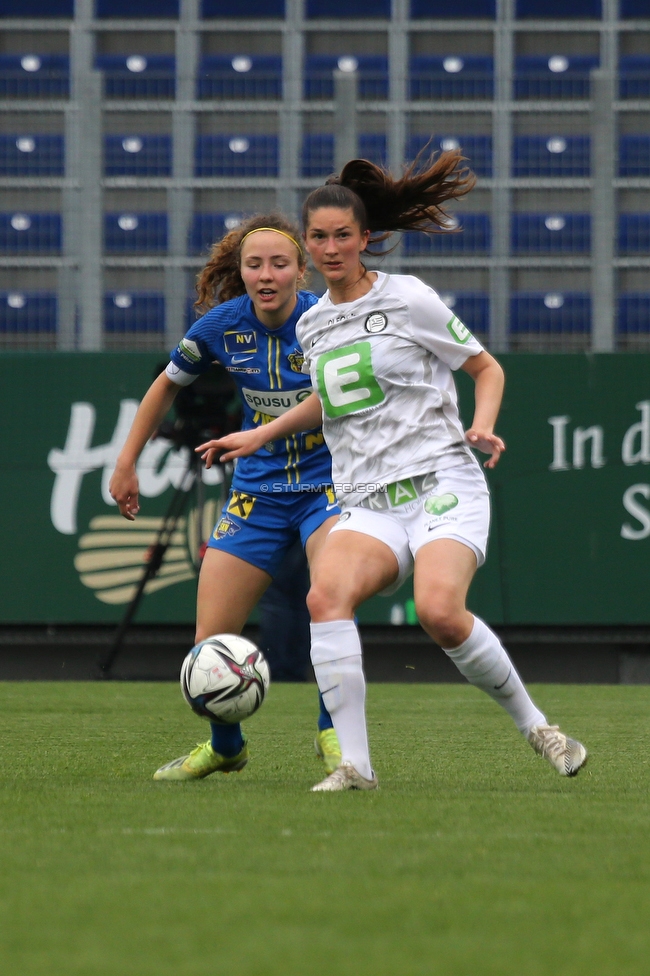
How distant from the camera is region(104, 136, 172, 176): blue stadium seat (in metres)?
14.4

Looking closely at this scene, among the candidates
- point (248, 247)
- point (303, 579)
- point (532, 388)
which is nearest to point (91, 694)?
point (303, 579)

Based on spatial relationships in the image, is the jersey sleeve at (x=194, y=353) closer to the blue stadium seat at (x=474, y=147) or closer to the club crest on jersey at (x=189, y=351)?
the club crest on jersey at (x=189, y=351)

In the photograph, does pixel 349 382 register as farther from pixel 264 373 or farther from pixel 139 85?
pixel 139 85

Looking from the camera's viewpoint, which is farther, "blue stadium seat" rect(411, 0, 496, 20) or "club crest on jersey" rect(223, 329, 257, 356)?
"blue stadium seat" rect(411, 0, 496, 20)

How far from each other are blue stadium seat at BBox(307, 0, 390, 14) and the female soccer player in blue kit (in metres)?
14.4

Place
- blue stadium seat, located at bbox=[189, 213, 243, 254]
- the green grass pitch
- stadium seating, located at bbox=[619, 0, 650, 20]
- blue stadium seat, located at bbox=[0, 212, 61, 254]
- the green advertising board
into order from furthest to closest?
stadium seating, located at bbox=[619, 0, 650, 20], blue stadium seat, located at bbox=[189, 213, 243, 254], blue stadium seat, located at bbox=[0, 212, 61, 254], the green advertising board, the green grass pitch

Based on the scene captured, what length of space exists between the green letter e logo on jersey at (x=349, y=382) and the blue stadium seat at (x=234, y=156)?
10285 millimetres

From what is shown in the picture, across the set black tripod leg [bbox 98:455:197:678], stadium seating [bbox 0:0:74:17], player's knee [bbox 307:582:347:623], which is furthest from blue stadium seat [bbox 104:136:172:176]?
player's knee [bbox 307:582:347:623]

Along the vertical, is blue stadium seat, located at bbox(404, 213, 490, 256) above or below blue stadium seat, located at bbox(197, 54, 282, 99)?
below

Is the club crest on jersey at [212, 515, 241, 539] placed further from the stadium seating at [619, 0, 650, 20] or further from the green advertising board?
the stadium seating at [619, 0, 650, 20]

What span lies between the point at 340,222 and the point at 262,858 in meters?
2.05

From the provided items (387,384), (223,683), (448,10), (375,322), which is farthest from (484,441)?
(448,10)

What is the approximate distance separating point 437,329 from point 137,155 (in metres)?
10.9

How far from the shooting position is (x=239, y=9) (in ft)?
61.3
